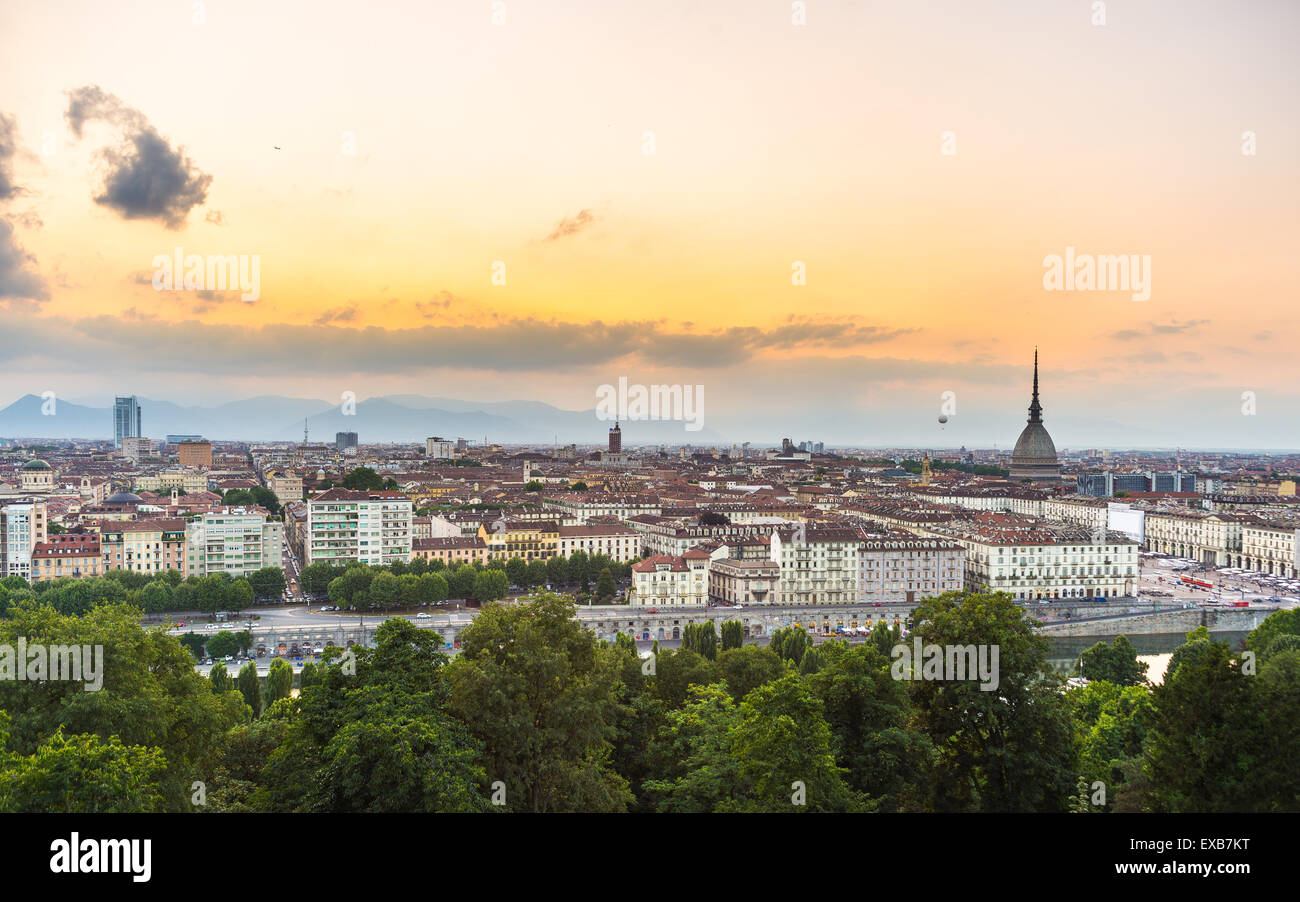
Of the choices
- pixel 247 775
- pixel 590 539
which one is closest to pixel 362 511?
pixel 590 539

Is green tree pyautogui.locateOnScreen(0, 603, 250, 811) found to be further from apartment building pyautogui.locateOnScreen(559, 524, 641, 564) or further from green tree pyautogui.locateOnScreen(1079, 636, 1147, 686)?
apartment building pyautogui.locateOnScreen(559, 524, 641, 564)

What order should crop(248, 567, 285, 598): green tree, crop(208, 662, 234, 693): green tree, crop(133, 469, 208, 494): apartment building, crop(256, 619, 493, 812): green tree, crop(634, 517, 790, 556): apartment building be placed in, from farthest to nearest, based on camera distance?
1. crop(133, 469, 208, 494): apartment building
2. crop(634, 517, 790, 556): apartment building
3. crop(248, 567, 285, 598): green tree
4. crop(208, 662, 234, 693): green tree
5. crop(256, 619, 493, 812): green tree

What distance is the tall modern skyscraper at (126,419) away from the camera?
114m

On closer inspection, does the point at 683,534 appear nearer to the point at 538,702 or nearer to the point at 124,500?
the point at 124,500

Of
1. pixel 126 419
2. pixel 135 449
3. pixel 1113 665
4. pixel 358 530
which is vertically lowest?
pixel 1113 665

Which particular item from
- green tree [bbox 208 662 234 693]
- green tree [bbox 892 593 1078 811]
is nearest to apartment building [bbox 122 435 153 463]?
green tree [bbox 208 662 234 693]

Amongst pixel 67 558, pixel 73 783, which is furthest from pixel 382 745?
pixel 67 558

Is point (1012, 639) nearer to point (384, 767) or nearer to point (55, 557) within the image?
point (384, 767)

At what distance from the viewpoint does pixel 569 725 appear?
6809 mm

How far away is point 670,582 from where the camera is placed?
27.9 m

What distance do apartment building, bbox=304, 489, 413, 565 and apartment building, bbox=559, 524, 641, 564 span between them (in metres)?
5.96

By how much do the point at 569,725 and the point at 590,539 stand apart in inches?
1120

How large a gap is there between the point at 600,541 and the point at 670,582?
7676 mm

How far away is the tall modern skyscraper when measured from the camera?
374 ft
